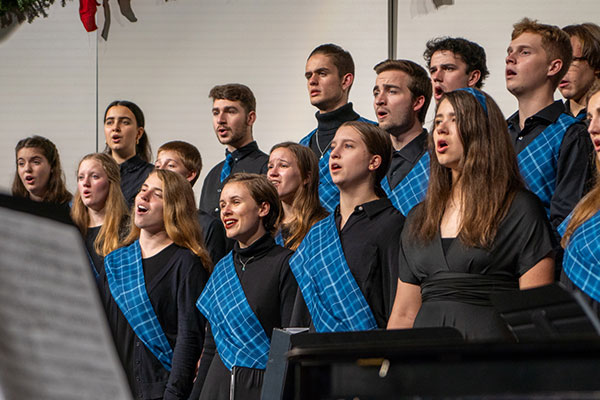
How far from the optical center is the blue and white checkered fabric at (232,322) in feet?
9.83

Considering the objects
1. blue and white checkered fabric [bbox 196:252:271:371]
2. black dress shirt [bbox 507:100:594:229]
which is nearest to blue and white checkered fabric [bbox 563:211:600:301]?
black dress shirt [bbox 507:100:594:229]

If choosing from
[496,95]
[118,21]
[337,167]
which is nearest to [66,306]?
[337,167]

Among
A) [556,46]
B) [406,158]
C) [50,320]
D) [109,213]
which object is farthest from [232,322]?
[50,320]

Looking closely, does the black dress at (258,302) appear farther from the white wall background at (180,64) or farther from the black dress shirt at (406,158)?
the white wall background at (180,64)

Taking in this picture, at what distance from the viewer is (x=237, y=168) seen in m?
4.19

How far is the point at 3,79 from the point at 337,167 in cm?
387

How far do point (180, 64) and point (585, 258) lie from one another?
13.1 feet

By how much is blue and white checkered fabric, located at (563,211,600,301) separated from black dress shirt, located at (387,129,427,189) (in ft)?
3.21

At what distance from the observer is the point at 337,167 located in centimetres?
297

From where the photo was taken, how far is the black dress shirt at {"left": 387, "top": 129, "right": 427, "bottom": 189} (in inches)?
130

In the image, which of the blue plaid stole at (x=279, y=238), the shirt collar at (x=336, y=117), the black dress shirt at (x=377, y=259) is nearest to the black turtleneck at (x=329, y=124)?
the shirt collar at (x=336, y=117)

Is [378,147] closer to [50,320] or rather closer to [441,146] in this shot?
[441,146]

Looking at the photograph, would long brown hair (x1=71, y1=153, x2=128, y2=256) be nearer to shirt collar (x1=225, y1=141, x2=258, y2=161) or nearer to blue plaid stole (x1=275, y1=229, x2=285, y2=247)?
shirt collar (x1=225, y1=141, x2=258, y2=161)

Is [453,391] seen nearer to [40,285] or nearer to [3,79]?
[40,285]
